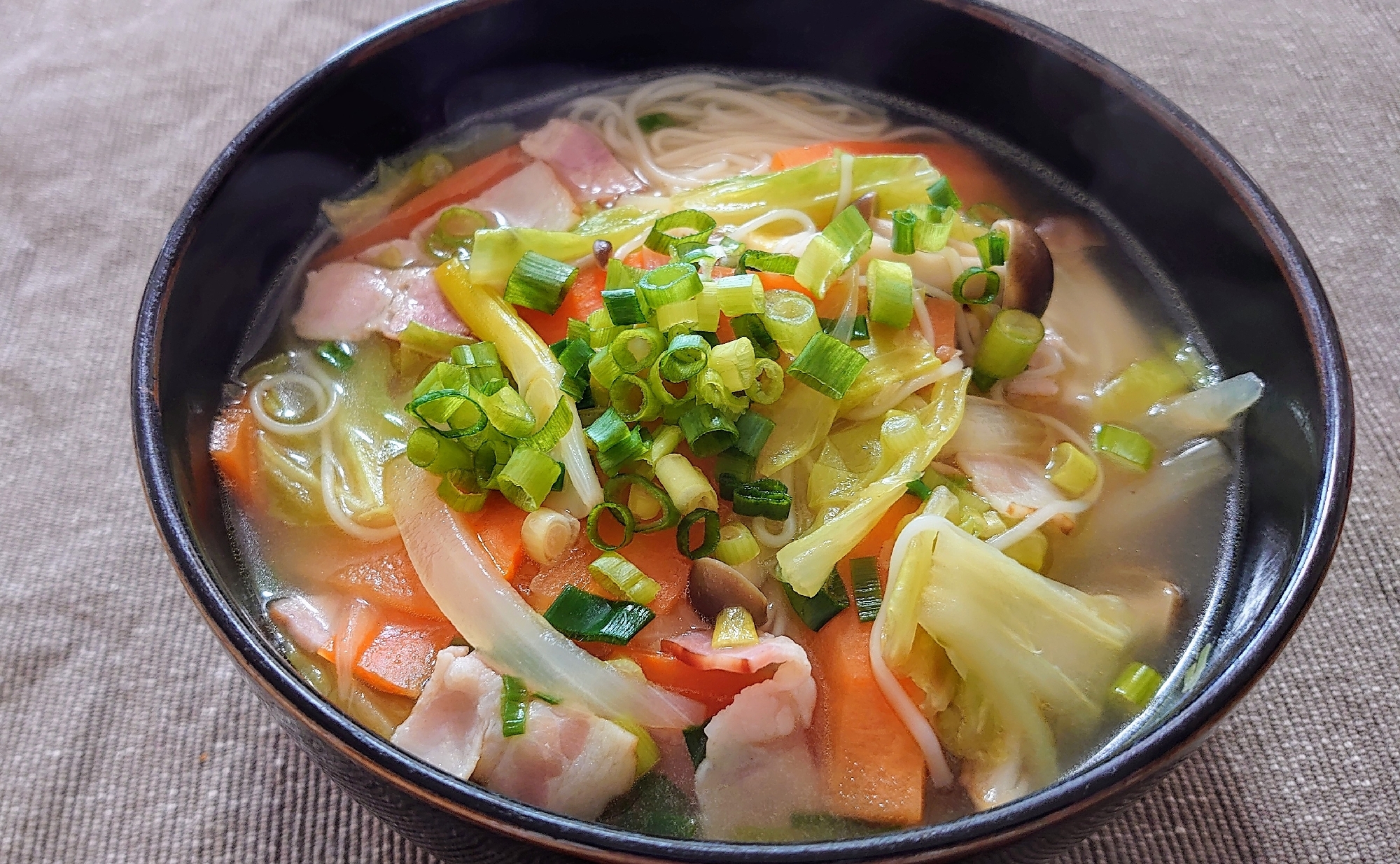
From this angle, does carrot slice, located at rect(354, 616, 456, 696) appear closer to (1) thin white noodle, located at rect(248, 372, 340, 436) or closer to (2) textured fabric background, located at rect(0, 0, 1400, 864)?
(2) textured fabric background, located at rect(0, 0, 1400, 864)

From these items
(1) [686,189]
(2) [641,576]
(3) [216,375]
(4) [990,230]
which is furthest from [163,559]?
(4) [990,230]

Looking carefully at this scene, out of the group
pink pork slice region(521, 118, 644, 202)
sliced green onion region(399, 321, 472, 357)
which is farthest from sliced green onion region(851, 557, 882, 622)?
pink pork slice region(521, 118, 644, 202)

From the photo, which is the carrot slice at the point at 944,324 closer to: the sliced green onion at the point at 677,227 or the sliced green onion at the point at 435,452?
the sliced green onion at the point at 677,227

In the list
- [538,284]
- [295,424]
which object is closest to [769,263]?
[538,284]

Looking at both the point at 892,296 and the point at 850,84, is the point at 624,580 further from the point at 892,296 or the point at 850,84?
the point at 850,84

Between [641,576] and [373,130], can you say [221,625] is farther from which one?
[373,130]

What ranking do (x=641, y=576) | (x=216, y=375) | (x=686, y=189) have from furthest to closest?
(x=686, y=189) < (x=216, y=375) < (x=641, y=576)
